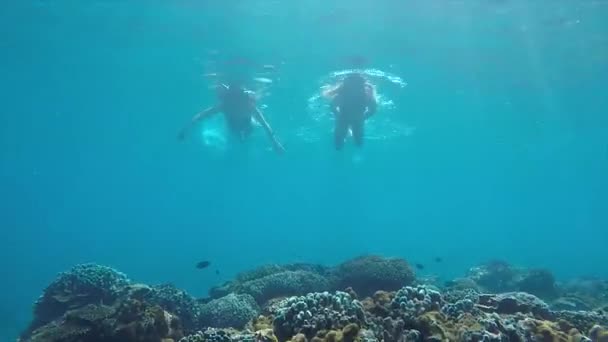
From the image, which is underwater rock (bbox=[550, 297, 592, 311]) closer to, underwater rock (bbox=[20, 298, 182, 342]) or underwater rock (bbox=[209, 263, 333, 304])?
underwater rock (bbox=[209, 263, 333, 304])

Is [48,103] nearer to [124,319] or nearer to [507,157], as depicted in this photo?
[124,319]

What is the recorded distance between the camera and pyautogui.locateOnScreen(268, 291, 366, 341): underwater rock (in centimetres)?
554

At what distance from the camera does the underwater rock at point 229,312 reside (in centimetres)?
1106

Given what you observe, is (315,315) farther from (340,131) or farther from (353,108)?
(353,108)

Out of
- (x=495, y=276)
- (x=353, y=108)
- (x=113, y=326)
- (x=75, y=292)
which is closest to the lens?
(x=113, y=326)

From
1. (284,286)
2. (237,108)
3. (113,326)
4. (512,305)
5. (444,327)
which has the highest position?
(237,108)

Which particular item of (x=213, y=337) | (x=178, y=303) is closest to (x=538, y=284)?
(x=178, y=303)

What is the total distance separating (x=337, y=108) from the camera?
25.5 meters

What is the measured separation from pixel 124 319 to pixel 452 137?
158 ft

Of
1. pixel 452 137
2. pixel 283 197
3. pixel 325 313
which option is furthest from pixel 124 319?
pixel 283 197

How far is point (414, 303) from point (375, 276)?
5984 millimetres

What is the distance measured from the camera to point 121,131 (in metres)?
56.2

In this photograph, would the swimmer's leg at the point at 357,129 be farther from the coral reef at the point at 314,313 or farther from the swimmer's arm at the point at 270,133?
the coral reef at the point at 314,313

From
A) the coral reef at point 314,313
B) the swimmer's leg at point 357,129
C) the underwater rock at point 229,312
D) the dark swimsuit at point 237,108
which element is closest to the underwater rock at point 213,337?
the coral reef at point 314,313
